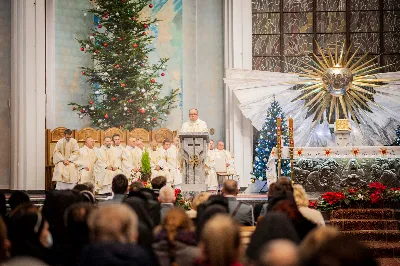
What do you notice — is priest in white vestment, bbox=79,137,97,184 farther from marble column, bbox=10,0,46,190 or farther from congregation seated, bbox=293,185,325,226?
congregation seated, bbox=293,185,325,226

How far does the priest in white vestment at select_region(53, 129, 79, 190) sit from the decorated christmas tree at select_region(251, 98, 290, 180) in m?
4.57

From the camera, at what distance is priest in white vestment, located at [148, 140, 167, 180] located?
1814 cm

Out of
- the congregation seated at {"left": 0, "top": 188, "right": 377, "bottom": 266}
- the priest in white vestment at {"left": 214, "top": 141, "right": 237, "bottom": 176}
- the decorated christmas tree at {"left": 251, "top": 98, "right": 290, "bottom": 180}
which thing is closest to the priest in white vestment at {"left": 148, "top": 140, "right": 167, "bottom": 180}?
the priest in white vestment at {"left": 214, "top": 141, "right": 237, "bottom": 176}

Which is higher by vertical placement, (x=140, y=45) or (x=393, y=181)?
(x=140, y=45)

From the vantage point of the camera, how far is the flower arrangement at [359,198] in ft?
45.8

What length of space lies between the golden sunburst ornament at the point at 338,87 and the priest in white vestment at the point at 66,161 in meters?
6.80

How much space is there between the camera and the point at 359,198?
1395 centimetres

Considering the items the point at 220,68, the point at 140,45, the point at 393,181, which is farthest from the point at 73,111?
the point at 393,181

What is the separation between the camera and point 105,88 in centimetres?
2061

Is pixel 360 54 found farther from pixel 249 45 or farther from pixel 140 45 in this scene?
pixel 140 45

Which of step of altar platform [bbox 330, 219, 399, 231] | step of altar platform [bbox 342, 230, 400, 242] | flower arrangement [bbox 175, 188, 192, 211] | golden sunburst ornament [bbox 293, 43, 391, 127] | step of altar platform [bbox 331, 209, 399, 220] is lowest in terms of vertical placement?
step of altar platform [bbox 342, 230, 400, 242]

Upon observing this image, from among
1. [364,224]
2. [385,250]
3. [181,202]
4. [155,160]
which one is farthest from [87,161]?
[385,250]

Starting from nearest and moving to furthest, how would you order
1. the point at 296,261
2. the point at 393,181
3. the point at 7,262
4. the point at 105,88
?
the point at 296,261
the point at 7,262
the point at 393,181
the point at 105,88

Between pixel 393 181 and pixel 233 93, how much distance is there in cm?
588
